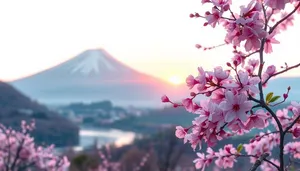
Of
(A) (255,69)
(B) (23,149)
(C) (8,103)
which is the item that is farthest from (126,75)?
(A) (255,69)

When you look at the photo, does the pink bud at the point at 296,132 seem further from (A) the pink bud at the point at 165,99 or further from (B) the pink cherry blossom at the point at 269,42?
(A) the pink bud at the point at 165,99

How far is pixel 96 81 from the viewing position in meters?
23.2

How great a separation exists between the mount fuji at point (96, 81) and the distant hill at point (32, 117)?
295 cm

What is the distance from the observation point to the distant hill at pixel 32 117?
10.8 metres

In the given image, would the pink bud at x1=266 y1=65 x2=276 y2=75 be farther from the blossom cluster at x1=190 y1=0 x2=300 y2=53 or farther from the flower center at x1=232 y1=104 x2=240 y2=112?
the flower center at x1=232 y1=104 x2=240 y2=112

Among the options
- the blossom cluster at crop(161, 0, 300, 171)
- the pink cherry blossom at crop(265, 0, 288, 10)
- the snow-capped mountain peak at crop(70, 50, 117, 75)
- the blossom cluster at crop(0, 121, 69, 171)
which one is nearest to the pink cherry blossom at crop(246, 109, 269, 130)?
the blossom cluster at crop(161, 0, 300, 171)

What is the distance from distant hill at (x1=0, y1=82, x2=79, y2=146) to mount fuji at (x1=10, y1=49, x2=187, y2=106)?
295 centimetres

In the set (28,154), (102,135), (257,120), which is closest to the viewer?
(257,120)

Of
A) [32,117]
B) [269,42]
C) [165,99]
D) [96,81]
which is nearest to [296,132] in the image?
[269,42]

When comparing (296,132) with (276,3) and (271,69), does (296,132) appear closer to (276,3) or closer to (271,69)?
(271,69)

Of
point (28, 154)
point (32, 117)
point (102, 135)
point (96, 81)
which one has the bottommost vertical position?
point (102, 135)

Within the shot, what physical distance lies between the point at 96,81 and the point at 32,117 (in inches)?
332

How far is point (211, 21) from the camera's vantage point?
133 cm

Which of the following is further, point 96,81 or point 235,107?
point 96,81
